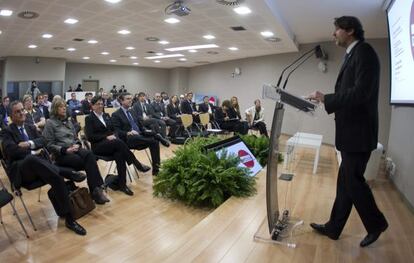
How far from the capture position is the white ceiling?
222 inches

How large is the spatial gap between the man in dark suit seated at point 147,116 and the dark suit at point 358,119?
6084 millimetres

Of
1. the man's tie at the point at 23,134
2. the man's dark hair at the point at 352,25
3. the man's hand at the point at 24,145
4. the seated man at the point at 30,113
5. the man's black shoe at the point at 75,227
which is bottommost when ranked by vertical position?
the man's black shoe at the point at 75,227

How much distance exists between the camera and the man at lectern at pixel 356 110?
203 cm

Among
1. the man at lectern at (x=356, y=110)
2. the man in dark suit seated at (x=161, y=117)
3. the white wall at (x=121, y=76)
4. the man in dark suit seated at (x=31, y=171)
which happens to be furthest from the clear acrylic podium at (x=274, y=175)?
the white wall at (x=121, y=76)

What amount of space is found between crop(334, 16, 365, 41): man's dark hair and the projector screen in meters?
1.72

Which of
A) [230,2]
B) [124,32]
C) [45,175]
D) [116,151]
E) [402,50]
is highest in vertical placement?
[124,32]

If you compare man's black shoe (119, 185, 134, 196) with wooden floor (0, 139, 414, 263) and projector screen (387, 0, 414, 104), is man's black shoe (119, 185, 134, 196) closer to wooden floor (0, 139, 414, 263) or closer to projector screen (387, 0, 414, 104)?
wooden floor (0, 139, 414, 263)

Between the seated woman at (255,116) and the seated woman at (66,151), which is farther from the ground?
the seated woman at (255,116)

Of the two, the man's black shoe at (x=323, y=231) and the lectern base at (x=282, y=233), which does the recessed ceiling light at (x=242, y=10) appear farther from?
the man's black shoe at (x=323, y=231)

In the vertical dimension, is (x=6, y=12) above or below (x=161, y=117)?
above

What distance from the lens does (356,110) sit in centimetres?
212

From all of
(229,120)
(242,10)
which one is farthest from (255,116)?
(242,10)

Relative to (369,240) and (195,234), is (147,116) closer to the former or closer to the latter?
(195,234)

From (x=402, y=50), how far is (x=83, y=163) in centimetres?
404
